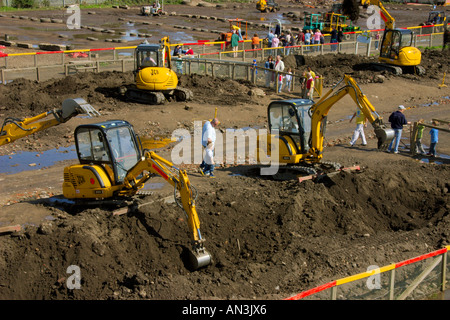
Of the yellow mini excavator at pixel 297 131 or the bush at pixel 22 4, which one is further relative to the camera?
the bush at pixel 22 4

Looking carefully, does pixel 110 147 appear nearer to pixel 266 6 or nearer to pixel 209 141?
pixel 209 141

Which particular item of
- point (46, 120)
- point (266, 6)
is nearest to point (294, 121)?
point (46, 120)

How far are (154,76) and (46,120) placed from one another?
10.9 meters

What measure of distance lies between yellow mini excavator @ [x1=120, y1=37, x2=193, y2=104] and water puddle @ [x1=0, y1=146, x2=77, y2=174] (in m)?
5.49

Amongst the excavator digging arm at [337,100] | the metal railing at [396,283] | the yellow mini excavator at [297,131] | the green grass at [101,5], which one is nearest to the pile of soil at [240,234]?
the yellow mini excavator at [297,131]

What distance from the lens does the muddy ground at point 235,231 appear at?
10836 mm

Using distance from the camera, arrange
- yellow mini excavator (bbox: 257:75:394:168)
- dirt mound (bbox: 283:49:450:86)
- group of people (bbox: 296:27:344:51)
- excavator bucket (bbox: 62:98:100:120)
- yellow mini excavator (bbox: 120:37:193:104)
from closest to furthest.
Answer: excavator bucket (bbox: 62:98:100:120)
yellow mini excavator (bbox: 257:75:394:168)
yellow mini excavator (bbox: 120:37:193:104)
dirt mound (bbox: 283:49:450:86)
group of people (bbox: 296:27:344:51)

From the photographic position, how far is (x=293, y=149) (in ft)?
53.0

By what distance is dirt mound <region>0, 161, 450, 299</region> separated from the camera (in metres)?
10.7

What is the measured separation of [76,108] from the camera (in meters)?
12.8

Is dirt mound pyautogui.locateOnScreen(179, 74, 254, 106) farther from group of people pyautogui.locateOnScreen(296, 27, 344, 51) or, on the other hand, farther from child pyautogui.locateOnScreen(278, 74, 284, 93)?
group of people pyautogui.locateOnScreen(296, 27, 344, 51)

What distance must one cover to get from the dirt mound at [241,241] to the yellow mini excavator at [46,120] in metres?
2.15

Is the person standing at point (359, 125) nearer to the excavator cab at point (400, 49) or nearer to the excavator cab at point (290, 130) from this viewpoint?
the excavator cab at point (290, 130)

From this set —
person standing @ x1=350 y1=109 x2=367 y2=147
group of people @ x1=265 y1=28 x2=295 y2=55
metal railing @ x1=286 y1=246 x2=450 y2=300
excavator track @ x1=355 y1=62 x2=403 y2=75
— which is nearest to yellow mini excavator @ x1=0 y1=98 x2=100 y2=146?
metal railing @ x1=286 y1=246 x2=450 y2=300
